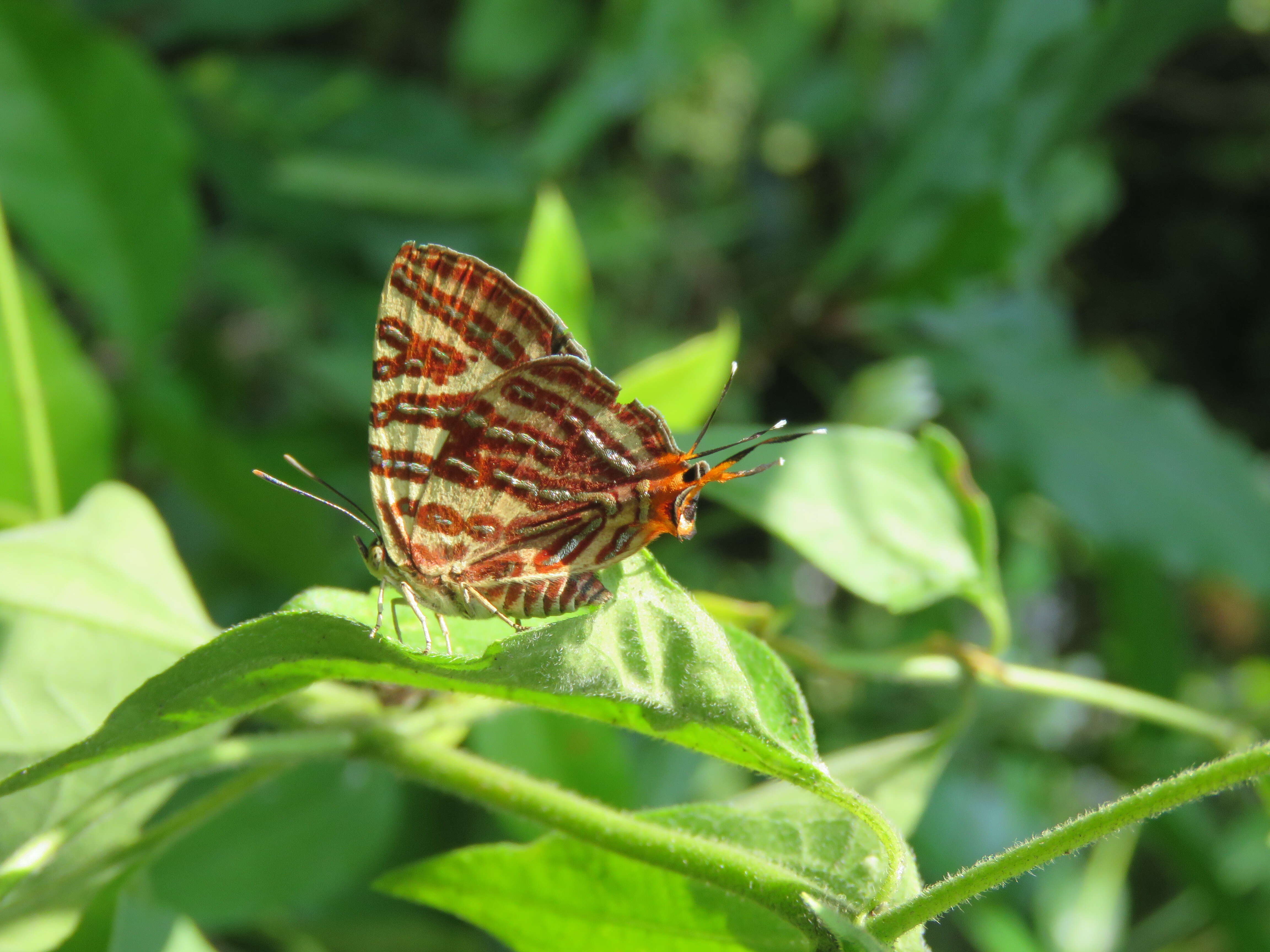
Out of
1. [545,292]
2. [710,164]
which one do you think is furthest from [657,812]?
[710,164]

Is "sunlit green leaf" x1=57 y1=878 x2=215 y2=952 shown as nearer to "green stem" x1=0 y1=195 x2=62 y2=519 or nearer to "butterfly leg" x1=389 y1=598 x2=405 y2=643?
"butterfly leg" x1=389 y1=598 x2=405 y2=643

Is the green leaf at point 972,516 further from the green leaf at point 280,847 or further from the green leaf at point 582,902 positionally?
the green leaf at point 280,847

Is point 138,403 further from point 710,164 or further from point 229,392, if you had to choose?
point 710,164

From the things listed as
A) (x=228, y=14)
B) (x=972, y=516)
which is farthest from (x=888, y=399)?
(x=228, y=14)

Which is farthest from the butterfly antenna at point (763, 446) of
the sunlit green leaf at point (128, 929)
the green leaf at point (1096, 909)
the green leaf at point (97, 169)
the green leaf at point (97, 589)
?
the green leaf at point (1096, 909)

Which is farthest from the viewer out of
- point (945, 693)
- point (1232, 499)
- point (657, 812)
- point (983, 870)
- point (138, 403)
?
point (945, 693)

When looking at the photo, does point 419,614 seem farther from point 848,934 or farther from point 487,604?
point 848,934
